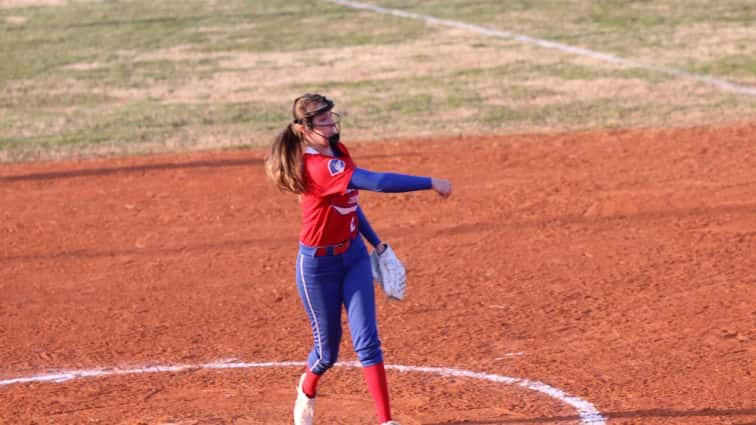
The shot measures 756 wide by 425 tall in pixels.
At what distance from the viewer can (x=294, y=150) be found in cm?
656

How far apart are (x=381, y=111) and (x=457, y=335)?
29.1 ft

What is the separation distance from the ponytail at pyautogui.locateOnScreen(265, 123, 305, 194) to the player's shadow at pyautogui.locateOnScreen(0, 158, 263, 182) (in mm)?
7926

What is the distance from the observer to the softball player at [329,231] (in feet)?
21.2

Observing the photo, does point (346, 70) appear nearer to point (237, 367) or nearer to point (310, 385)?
point (237, 367)

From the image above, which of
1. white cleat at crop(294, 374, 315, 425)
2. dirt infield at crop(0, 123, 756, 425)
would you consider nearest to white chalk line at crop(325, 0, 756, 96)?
dirt infield at crop(0, 123, 756, 425)

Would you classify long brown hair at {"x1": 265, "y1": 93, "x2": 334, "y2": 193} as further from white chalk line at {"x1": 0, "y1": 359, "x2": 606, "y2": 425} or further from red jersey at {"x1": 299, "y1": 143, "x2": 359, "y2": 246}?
white chalk line at {"x1": 0, "y1": 359, "x2": 606, "y2": 425}

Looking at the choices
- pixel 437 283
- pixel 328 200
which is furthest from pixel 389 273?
pixel 437 283

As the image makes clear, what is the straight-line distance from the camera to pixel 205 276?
10.6 metres

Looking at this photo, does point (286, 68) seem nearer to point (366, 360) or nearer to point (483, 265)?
point (483, 265)

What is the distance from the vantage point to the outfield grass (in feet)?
53.7

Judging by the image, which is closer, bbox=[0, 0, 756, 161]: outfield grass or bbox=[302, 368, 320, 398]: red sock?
bbox=[302, 368, 320, 398]: red sock

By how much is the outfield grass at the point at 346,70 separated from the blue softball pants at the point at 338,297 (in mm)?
8921

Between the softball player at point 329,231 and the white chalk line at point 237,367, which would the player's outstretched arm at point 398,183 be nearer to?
the softball player at point 329,231

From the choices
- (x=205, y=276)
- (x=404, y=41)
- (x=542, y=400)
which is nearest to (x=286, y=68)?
(x=404, y=41)
